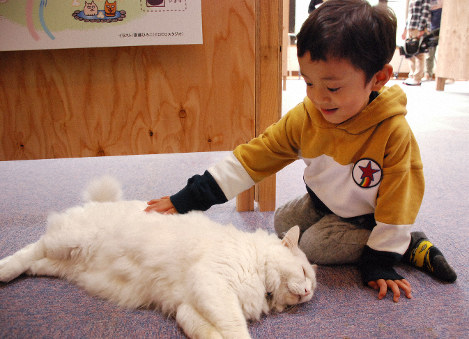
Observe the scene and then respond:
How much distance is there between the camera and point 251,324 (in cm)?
80

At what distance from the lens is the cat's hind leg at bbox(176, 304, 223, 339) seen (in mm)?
715

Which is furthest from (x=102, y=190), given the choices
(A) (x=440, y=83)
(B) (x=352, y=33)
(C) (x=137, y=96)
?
(A) (x=440, y=83)

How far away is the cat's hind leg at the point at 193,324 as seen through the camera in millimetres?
715

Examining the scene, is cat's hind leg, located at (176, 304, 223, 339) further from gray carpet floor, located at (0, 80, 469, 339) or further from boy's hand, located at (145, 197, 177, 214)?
boy's hand, located at (145, 197, 177, 214)

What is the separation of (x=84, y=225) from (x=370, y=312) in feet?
2.58

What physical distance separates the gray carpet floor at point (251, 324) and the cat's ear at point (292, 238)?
155mm

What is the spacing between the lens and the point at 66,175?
189cm

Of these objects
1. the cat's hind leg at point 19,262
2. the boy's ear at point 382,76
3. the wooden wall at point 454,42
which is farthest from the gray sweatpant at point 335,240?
the wooden wall at point 454,42

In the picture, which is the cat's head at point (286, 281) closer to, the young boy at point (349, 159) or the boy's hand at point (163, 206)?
the young boy at point (349, 159)

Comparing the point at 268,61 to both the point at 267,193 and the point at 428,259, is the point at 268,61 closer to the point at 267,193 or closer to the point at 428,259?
the point at 267,193

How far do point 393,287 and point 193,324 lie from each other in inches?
20.9

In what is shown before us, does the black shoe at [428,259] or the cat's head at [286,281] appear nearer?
the cat's head at [286,281]

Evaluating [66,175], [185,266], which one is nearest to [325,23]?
[185,266]

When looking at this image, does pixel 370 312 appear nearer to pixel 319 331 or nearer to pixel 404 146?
pixel 319 331
